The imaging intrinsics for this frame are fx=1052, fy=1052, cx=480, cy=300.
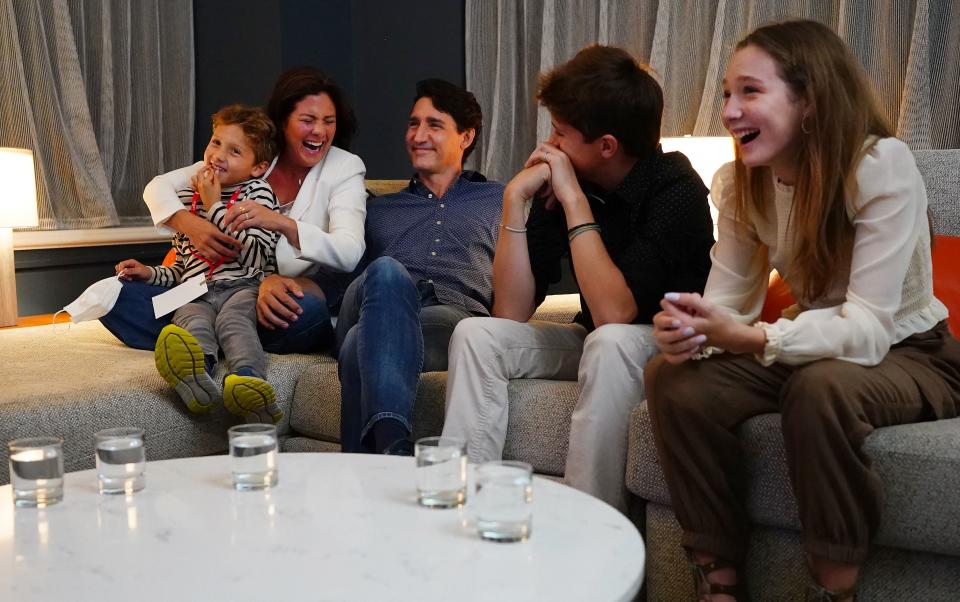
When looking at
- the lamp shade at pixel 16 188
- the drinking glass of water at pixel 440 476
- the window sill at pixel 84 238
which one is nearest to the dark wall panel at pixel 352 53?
the window sill at pixel 84 238

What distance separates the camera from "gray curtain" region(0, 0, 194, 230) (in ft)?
11.6

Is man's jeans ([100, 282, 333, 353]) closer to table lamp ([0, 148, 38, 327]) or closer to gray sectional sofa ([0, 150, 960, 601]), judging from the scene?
gray sectional sofa ([0, 150, 960, 601])

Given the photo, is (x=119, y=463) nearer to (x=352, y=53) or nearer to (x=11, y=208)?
(x=11, y=208)

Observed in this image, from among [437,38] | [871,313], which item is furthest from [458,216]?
[437,38]

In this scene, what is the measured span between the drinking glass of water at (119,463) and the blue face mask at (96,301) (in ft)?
3.99

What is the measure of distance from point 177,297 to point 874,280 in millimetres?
1636

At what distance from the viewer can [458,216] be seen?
2.66 meters

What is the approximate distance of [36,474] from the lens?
51.0 inches

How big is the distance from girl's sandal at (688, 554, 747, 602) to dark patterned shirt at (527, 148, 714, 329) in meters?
0.56

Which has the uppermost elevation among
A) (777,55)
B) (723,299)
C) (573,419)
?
(777,55)

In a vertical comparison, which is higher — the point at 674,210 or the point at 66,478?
the point at 674,210

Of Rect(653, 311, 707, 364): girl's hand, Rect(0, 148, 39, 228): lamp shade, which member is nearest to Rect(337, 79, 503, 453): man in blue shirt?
Rect(653, 311, 707, 364): girl's hand

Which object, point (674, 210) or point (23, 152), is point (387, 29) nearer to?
point (23, 152)

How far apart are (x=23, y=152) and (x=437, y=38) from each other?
5.58 ft
